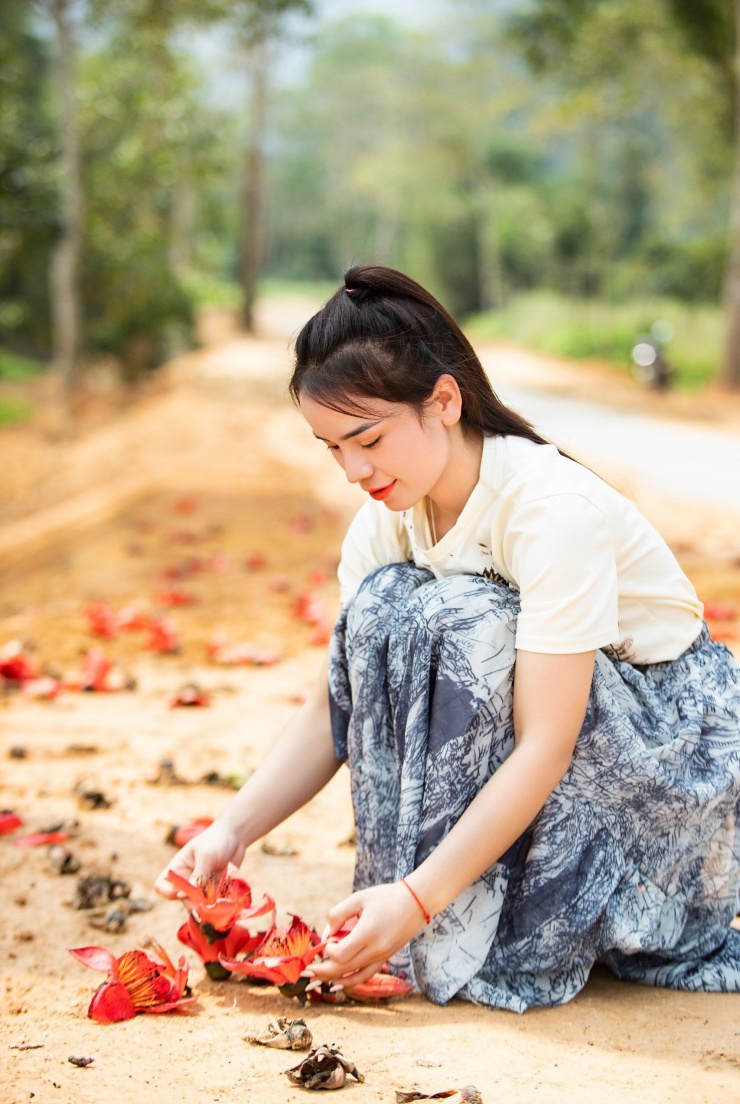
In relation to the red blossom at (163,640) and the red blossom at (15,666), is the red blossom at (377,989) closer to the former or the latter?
the red blossom at (15,666)

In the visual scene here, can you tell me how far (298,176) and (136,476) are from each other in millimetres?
65793

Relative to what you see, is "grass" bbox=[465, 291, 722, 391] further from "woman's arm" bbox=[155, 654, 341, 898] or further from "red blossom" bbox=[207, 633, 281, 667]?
"woman's arm" bbox=[155, 654, 341, 898]

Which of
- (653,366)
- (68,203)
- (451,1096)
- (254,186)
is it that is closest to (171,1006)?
(451,1096)

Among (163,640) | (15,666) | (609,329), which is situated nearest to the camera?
(15,666)

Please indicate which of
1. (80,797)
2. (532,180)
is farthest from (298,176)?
(80,797)

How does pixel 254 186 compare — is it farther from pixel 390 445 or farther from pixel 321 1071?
pixel 321 1071

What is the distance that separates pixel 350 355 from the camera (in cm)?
173

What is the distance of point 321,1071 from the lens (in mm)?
1470

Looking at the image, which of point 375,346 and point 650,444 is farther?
point 650,444

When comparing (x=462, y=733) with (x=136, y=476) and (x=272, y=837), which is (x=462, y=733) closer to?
(x=272, y=837)

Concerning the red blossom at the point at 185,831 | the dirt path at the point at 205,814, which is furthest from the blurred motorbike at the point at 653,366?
the red blossom at the point at 185,831

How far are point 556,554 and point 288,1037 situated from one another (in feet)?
2.64

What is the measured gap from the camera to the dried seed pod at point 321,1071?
1463mm

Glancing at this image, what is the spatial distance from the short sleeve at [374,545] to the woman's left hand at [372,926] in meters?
0.60
